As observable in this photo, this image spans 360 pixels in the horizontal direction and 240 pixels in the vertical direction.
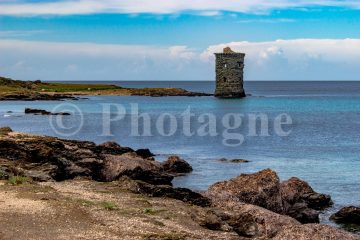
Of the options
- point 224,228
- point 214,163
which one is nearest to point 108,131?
point 214,163

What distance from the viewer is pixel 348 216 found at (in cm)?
3045

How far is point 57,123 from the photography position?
9819 centimetres

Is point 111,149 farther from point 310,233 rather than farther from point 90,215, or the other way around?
point 310,233

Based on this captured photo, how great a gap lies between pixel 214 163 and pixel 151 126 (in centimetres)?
4514

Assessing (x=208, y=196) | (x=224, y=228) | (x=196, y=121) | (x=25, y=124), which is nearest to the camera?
(x=224, y=228)

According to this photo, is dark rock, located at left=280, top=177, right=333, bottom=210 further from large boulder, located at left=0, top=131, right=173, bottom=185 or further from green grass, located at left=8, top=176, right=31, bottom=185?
green grass, located at left=8, top=176, right=31, bottom=185

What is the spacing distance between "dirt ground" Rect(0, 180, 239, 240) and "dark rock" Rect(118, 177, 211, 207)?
2.65 ft

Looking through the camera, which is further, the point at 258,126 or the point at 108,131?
the point at 258,126

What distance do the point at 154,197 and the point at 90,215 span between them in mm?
6307

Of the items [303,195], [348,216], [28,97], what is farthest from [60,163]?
[28,97]

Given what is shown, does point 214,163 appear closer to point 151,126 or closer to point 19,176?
point 19,176

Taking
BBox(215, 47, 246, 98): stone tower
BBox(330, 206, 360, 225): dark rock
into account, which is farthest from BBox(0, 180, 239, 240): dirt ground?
BBox(215, 47, 246, 98): stone tower

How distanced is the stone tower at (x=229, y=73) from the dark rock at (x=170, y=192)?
128m

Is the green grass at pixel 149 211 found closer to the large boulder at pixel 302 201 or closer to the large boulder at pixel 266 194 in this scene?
the large boulder at pixel 266 194
